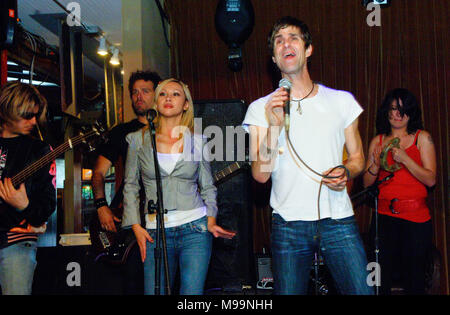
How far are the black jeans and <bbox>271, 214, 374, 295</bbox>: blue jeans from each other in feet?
4.52

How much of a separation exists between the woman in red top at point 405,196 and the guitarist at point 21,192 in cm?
228

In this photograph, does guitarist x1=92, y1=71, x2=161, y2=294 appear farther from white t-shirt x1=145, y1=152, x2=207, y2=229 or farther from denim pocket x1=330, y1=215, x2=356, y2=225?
denim pocket x1=330, y1=215, x2=356, y2=225

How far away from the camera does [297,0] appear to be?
13.7 feet

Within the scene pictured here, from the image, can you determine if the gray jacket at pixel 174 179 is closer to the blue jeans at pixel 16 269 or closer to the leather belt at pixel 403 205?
the blue jeans at pixel 16 269

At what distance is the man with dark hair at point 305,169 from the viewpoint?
1778 mm

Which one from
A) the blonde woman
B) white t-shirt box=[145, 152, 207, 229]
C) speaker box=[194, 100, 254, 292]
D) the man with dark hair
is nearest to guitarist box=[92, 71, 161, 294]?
speaker box=[194, 100, 254, 292]

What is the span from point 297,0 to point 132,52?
5.61 feet

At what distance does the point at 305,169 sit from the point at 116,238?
66.6 inches

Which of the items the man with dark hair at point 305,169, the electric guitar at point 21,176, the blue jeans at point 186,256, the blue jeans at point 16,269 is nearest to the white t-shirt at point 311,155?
the man with dark hair at point 305,169

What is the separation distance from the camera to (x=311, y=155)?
1874 millimetres

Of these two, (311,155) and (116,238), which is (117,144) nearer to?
(116,238)

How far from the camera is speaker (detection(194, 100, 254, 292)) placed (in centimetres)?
320

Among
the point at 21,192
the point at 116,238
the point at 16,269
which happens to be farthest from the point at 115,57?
the point at 16,269
